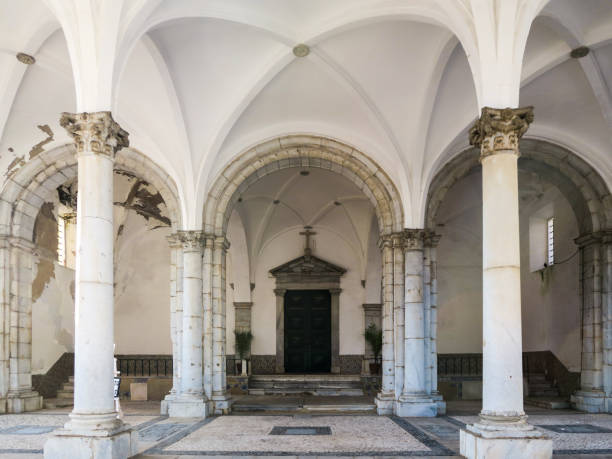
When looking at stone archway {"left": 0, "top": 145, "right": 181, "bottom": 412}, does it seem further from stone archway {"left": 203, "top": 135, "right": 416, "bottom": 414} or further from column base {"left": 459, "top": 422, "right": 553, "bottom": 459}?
column base {"left": 459, "top": 422, "right": 553, "bottom": 459}

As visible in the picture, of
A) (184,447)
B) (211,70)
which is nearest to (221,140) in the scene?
(211,70)

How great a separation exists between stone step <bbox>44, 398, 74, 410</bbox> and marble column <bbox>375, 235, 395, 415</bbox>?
739 centimetres

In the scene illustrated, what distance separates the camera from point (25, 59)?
10.4 metres

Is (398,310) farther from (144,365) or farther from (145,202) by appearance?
(144,365)

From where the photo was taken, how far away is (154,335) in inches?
735

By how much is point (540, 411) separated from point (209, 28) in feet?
33.7

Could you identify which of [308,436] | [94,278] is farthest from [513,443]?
[94,278]

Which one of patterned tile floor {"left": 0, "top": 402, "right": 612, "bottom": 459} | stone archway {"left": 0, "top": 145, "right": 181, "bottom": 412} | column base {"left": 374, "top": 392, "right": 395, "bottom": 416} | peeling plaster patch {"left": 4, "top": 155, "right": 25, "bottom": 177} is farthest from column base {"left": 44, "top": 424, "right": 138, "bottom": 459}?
peeling plaster patch {"left": 4, "top": 155, "right": 25, "bottom": 177}

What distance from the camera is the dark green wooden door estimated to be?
1930 cm

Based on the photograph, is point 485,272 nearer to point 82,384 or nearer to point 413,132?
point 82,384

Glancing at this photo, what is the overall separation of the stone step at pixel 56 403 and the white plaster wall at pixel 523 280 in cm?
1075

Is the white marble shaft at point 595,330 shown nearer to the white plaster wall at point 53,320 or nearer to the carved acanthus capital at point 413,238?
the carved acanthus capital at point 413,238

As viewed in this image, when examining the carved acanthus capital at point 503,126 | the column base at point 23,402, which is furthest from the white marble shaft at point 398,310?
the column base at point 23,402

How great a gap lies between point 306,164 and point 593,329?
7208mm
